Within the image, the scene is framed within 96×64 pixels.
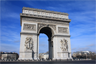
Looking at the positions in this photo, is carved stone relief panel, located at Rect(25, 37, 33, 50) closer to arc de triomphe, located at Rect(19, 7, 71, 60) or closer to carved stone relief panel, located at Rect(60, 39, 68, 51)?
arc de triomphe, located at Rect(19, 7, 71, 60)

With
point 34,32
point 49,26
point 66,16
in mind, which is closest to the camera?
point 34,32

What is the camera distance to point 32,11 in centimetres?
2445

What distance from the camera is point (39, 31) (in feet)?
77.9

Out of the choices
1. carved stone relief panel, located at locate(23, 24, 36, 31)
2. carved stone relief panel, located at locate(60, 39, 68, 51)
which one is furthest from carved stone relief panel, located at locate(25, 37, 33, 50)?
carved stone relief panel, located at locate(60, 39, 68, 51)

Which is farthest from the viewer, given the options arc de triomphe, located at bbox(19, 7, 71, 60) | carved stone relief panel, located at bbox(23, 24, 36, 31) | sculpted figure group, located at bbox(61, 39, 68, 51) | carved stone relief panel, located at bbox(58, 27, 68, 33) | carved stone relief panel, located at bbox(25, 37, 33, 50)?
carved stone relief panel, located at bbox(58, 27, 68, 33)

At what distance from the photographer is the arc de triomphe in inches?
854

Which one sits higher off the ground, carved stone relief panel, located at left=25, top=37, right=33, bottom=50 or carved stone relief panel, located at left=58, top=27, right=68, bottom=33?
carved stone relief panel, located at left=58, top=27, right=68, bottom=33

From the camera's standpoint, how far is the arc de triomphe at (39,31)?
21.7 meters

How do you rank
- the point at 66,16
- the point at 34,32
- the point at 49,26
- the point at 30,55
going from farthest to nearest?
1. the point at 66,16
2. the point at 49,26
3. the point at 34,32
4. the point at 30,55

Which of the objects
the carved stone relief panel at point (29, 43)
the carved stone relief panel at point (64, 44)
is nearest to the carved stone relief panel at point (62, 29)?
the carved stone relief panel at point (64, 44)

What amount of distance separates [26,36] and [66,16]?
12.1m

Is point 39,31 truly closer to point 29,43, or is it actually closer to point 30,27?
point 30,27

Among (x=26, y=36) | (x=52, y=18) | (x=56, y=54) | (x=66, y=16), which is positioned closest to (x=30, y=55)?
(x=26, y=36)

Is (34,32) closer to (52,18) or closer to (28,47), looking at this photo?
(28,47)
